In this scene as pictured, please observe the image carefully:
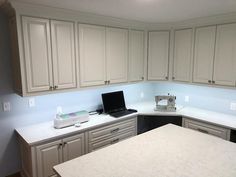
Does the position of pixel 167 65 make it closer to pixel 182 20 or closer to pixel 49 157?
pixel 182 20

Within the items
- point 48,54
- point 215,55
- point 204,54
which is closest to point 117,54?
point 48,54

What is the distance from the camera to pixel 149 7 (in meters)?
2.19

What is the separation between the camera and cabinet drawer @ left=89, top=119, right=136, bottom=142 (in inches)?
98.4

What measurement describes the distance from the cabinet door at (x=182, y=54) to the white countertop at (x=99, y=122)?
589 mm

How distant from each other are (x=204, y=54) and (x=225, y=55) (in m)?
0.30

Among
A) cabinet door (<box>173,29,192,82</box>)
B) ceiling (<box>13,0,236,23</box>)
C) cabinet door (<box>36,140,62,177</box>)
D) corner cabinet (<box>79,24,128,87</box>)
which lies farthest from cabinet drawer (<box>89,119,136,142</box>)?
ceiling (<box>13,0,236,23</box>)

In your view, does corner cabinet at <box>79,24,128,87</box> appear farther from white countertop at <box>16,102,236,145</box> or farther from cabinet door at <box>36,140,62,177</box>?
cabinet door at <box>36,140,62,177</box>

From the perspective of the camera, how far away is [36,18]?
2.09 m

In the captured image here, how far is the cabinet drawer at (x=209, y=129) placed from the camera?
2475 millimetres

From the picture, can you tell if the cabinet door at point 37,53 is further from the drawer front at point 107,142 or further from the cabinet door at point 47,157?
the drawer front at point 107,142

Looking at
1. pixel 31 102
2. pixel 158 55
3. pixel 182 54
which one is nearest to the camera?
pixel 31 102

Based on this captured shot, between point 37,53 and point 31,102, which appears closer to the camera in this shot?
point 37,53

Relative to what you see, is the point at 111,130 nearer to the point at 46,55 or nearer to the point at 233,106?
the point at 46,55

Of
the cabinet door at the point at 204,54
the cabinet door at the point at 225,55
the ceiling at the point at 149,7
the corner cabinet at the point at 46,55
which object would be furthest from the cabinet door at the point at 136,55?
the cabinet door at the point at 225,55
